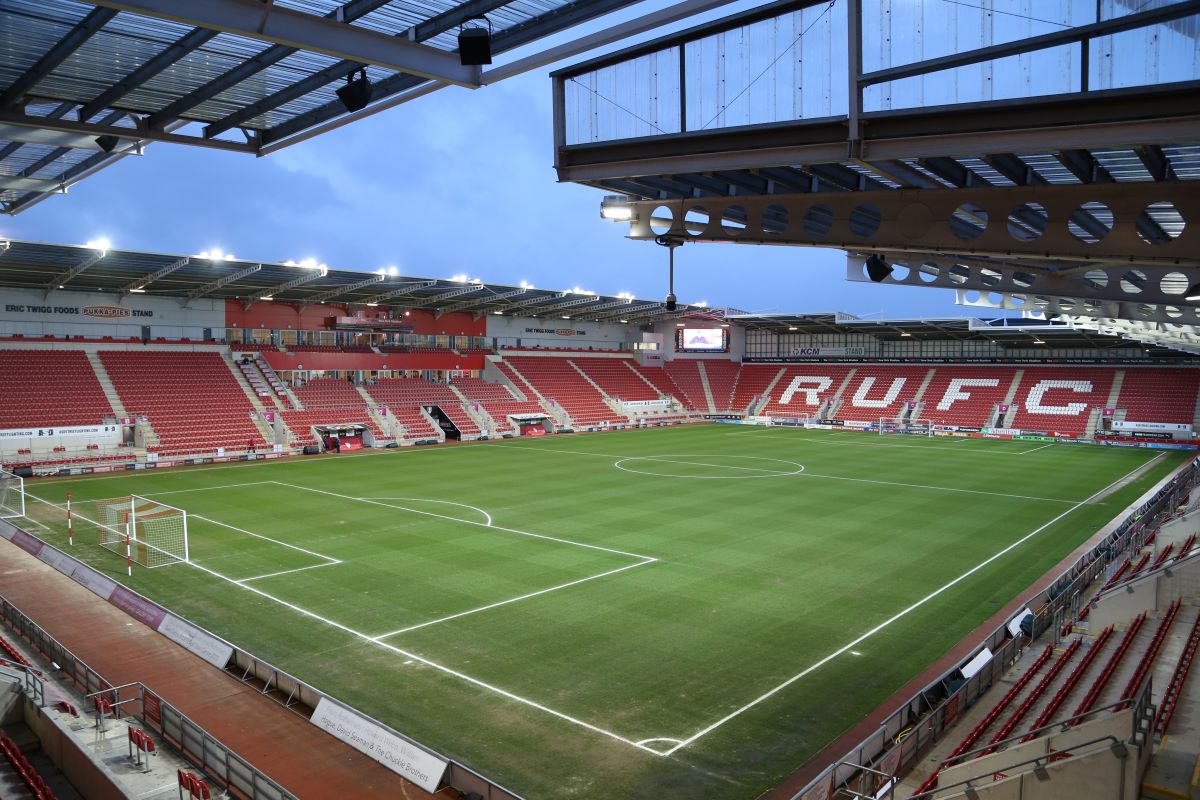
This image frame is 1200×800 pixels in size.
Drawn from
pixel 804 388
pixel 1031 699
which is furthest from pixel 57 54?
pixel 804 388

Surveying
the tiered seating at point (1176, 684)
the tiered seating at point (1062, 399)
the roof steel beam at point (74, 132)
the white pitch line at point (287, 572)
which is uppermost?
the roof steel beam at point (74, 132)

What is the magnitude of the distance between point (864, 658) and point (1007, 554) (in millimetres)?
9681

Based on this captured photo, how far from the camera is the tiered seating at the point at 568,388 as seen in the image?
191ft

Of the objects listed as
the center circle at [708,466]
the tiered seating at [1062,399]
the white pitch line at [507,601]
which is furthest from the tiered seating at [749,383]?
the white pitch line at [507,601]

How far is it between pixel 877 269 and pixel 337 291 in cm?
4038

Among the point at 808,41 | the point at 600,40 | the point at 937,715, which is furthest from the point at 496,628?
the point at 808,41

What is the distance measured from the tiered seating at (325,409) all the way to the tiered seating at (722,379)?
3377 cm

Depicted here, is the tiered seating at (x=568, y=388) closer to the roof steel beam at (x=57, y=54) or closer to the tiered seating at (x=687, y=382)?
the tiered seating at (x=687, y=382)

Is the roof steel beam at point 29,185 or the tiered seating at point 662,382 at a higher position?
the roof steel beam at point 29,185

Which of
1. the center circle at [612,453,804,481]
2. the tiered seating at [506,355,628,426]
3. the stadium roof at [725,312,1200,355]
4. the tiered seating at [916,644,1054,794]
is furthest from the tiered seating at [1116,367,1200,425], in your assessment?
the tiered seating at [916,644,1054,794]

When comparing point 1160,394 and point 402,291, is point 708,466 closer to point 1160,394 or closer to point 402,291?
point 402,291

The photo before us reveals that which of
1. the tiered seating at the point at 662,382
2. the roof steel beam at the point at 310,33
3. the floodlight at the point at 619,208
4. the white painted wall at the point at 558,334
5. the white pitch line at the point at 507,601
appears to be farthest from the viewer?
the tiered seating at the point at 662,382

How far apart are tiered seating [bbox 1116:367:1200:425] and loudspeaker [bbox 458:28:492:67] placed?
55.5 metres

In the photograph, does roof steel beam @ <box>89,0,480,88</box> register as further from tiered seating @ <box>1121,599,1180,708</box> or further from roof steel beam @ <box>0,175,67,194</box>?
tiered seating @ <box>1121,599,1180,708</box>
